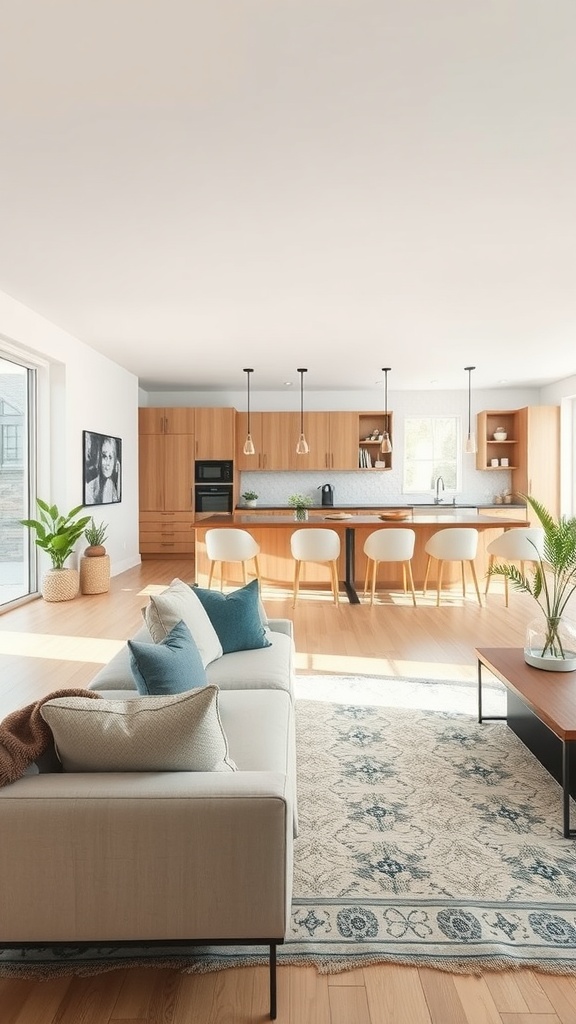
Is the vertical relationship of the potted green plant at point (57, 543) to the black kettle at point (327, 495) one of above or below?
below

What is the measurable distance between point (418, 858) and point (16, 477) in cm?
524

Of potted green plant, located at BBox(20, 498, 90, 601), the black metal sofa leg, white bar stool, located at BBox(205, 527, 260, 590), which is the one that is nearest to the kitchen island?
white bar stool, located at BBox(205, 527, 260, 590)

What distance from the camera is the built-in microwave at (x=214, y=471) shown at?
31.1 feet

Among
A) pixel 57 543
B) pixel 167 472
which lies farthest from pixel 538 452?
pixel 57 543

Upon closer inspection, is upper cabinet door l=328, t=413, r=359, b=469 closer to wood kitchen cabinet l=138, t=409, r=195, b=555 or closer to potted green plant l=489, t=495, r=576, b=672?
wood kitchen cabinet l=138, t=409, r=195, b=555

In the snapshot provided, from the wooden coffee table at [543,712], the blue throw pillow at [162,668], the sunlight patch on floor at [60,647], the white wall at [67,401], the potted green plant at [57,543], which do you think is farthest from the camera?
the potted green plant at [57,543]

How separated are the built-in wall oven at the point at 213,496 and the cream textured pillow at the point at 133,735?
315 inches

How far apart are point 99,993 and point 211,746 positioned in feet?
2.14

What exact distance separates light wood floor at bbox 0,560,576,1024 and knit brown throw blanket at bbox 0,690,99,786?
59cm

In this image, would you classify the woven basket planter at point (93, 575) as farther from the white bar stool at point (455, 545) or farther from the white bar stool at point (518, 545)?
the white bar stool at point (518, 545)

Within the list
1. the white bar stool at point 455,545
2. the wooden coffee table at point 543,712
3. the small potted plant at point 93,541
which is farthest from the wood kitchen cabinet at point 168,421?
the wooden coffee table at point 543,712

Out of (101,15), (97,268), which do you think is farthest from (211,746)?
(97,268)

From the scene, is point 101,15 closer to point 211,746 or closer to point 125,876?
point 211,746

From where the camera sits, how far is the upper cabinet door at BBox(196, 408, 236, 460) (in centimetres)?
949
